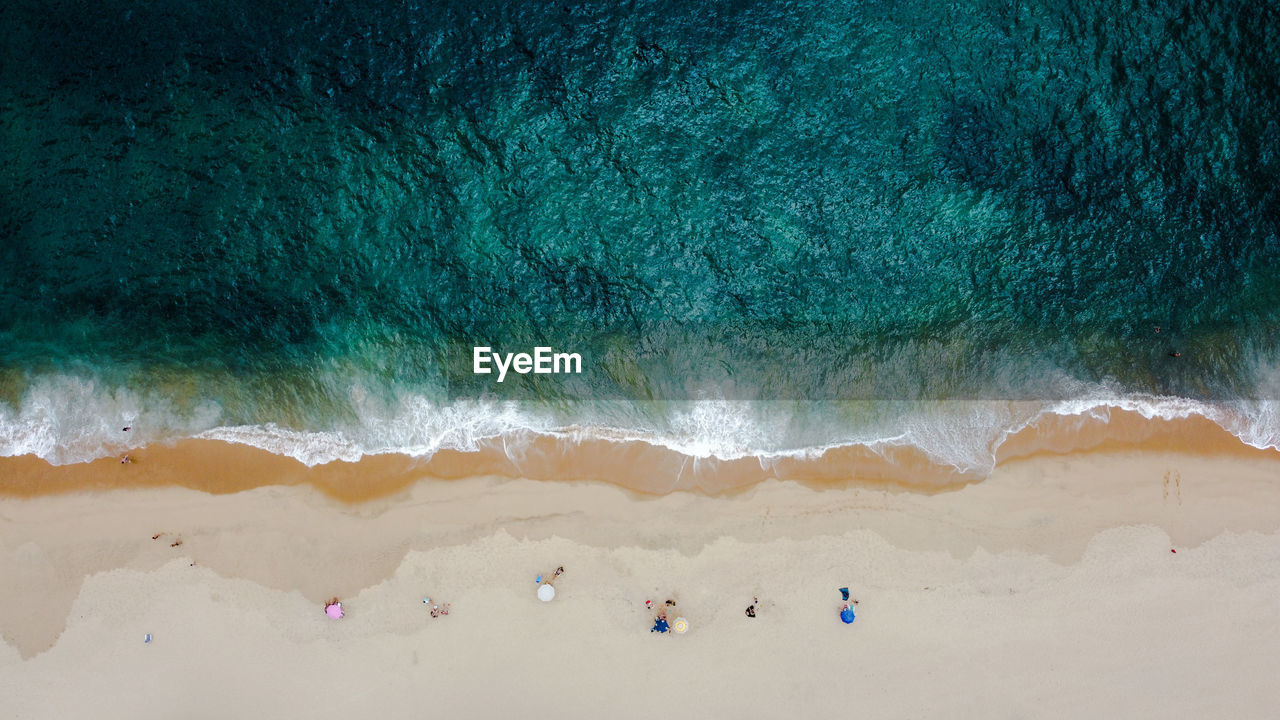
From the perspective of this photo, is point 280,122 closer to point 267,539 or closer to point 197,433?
point 197,433

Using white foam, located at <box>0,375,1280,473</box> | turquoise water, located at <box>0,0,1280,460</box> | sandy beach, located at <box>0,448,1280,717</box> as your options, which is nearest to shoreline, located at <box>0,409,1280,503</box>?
white foam, located at <box>0,375,1280,473</box>

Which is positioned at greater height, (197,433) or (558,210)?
(558,210)

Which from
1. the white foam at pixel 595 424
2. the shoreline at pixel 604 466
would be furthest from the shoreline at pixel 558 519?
the white foam at pixel 595 424

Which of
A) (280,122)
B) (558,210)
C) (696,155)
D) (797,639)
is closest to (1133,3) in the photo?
(696,155)

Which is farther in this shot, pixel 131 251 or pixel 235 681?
pixel 131 251

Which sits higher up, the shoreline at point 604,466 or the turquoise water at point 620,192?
the turquoise water at point 620,192

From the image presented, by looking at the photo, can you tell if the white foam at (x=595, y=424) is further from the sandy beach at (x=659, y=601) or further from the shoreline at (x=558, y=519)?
the sandy beach at (x=659, y=601)
